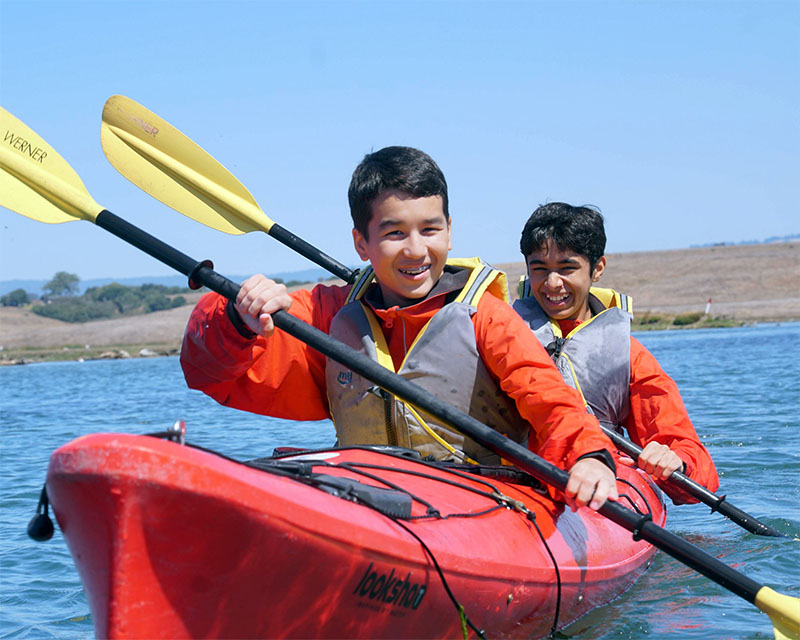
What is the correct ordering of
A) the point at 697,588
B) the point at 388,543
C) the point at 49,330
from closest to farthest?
1. the point at 388,543
2. the point at 697,588
3. the point at 49,330

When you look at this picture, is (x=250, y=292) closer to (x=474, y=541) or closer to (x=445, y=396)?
(x=445, y=396)

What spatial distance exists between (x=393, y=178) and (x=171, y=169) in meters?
1.47

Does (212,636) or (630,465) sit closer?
(212,636)

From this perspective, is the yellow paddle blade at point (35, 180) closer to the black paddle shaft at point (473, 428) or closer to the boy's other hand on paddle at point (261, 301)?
the black paddle shaft at point (473, 428)

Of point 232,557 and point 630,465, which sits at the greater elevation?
point 232,557

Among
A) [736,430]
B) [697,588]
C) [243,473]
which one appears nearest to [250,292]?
[243,473]

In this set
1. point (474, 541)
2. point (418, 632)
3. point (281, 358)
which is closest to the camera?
point (418, 632)

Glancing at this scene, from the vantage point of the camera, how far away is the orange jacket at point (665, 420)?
4137 millimetres

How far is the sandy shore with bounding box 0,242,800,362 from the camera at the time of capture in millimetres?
30891

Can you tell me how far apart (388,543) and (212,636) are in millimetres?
469

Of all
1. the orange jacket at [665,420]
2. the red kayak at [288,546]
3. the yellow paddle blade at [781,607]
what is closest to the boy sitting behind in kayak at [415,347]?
the red kayak at [288,546]

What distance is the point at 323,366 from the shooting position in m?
3.39

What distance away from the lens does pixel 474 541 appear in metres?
2.58

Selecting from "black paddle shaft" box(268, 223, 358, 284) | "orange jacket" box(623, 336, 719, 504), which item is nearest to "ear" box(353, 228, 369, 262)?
"black paddle shaft" box(268, 223, 358, 284)
